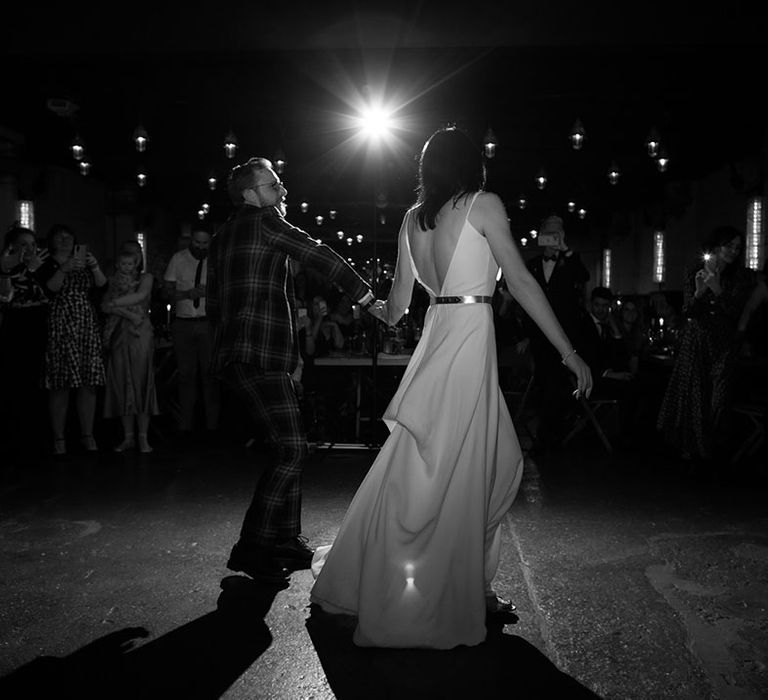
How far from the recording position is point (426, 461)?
8.20 feet

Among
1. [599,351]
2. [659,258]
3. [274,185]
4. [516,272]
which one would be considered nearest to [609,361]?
[599,351]

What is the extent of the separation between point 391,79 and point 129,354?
5.27 meters

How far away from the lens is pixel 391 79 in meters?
9.45

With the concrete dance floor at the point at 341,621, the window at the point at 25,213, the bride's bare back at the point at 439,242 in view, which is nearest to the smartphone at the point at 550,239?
the concrete dance floor at the point at 341,621

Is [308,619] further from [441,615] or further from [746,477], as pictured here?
[746,477]

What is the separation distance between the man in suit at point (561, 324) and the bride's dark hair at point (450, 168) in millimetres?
3636

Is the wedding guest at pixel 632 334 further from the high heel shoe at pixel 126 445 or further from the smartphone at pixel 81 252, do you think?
the smartphone at pixel 81 252

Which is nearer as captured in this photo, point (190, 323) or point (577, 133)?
point (190, 323)

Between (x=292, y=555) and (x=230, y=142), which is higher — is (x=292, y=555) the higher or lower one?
the lower one

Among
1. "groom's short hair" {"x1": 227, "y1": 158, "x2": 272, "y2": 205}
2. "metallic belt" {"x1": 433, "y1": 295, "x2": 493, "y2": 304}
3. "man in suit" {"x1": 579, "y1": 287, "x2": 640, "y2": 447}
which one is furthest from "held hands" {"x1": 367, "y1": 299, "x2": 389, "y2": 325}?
"man in suit" {"x1": 579, "y1": 287, "x2": 640, "y2": 447}

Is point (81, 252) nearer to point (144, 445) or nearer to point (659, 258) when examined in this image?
point (144, 445)

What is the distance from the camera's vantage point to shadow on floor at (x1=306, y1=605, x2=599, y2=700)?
2.21 metres

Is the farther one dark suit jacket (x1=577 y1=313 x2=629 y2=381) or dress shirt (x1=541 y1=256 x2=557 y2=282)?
dark suit jacket (x1=577 y1=313 x2=629 y2=381)

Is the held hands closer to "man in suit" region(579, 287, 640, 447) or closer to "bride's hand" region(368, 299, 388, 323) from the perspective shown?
"bride's hand" region(368, 299, 388, 323)
